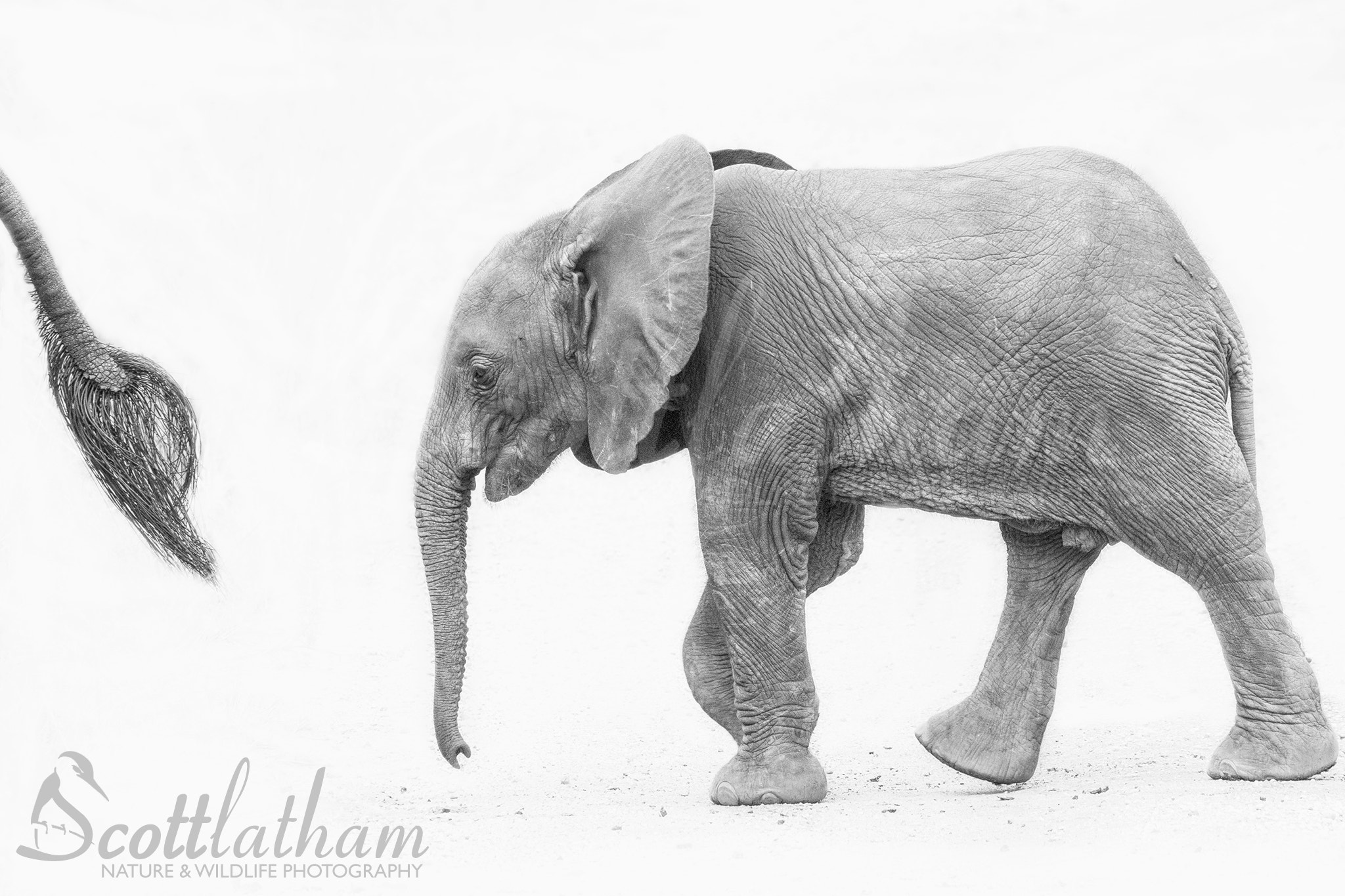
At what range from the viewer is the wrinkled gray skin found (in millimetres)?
8289

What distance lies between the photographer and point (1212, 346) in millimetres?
8398

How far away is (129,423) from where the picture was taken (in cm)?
845

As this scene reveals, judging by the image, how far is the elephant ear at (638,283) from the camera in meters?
8.42

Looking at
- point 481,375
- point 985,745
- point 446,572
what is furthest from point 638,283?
point 985,745

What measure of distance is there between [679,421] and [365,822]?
196cm

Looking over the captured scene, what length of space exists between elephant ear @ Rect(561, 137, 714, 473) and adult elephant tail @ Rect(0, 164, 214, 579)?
4.96 feet

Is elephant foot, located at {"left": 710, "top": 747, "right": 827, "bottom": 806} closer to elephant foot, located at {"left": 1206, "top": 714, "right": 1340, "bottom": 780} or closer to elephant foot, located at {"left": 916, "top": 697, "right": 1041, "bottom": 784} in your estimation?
elephant foot, located at {"left": 916, "top": 697, "right": 1041, "bottom": 784}

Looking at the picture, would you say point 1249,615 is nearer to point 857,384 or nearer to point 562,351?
point 857,384

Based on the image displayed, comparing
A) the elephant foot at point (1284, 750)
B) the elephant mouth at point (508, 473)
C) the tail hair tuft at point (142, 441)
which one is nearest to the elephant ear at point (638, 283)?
the elephant mouth at point (508, 473)

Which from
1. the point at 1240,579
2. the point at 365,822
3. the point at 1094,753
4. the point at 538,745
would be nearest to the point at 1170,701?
the point at 1094,753

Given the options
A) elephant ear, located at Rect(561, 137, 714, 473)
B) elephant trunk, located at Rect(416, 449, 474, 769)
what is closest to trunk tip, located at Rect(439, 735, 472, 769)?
elephant trunk, located at Rect(416, 449, 474, 769)

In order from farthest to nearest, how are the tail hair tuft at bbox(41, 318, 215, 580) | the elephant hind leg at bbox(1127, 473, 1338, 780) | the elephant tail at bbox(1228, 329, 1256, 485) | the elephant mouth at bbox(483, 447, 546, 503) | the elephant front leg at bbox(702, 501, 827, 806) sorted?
1. the elephant mouth at bbox(483, 447, 546, 503)
2. the elephant front leg at bbox(702, 501, 827, 806)
3. the elephant tail at bbox(1228, 329, 1256, 485)
4. the tail hair tuft at bbox(41, 318, 215, 580)
5. the elephant hind leg at bbox(1127, 473, 1338, 780)

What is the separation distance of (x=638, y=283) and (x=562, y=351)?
445 mm

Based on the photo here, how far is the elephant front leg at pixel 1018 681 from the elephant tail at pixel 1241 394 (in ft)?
2.79
